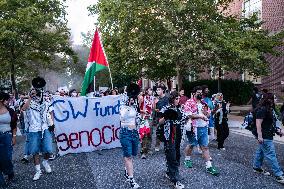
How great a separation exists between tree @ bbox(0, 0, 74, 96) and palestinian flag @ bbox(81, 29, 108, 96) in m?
12.2

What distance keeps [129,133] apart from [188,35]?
15.4 metres

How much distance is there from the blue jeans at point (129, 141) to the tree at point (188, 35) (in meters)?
13.7

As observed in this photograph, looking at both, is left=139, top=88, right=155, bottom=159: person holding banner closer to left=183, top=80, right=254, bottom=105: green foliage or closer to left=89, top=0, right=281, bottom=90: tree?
left=89, top=0, right=281, bottom=90: tree

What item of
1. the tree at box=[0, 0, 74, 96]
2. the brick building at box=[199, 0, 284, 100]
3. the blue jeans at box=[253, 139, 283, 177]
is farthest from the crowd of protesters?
the brick building at box=[199, 0, 284, 100]

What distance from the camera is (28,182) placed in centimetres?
782

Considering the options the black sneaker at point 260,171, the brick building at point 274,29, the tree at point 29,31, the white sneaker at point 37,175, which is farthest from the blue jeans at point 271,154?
the brick building at point 274,29

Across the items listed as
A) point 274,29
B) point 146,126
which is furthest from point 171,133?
point 274,29

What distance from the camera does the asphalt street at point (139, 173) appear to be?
7398 millimetres

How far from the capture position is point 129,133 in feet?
23.9

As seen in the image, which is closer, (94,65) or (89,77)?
(89,77)

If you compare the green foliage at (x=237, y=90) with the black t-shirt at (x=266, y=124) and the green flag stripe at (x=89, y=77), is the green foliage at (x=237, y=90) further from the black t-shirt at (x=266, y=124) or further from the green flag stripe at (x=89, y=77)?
the black t-shirt at (x=266, y=124)

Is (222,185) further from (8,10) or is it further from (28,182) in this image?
(8,10)

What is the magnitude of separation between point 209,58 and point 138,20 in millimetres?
4561

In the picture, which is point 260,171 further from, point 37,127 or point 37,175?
point 37,127
